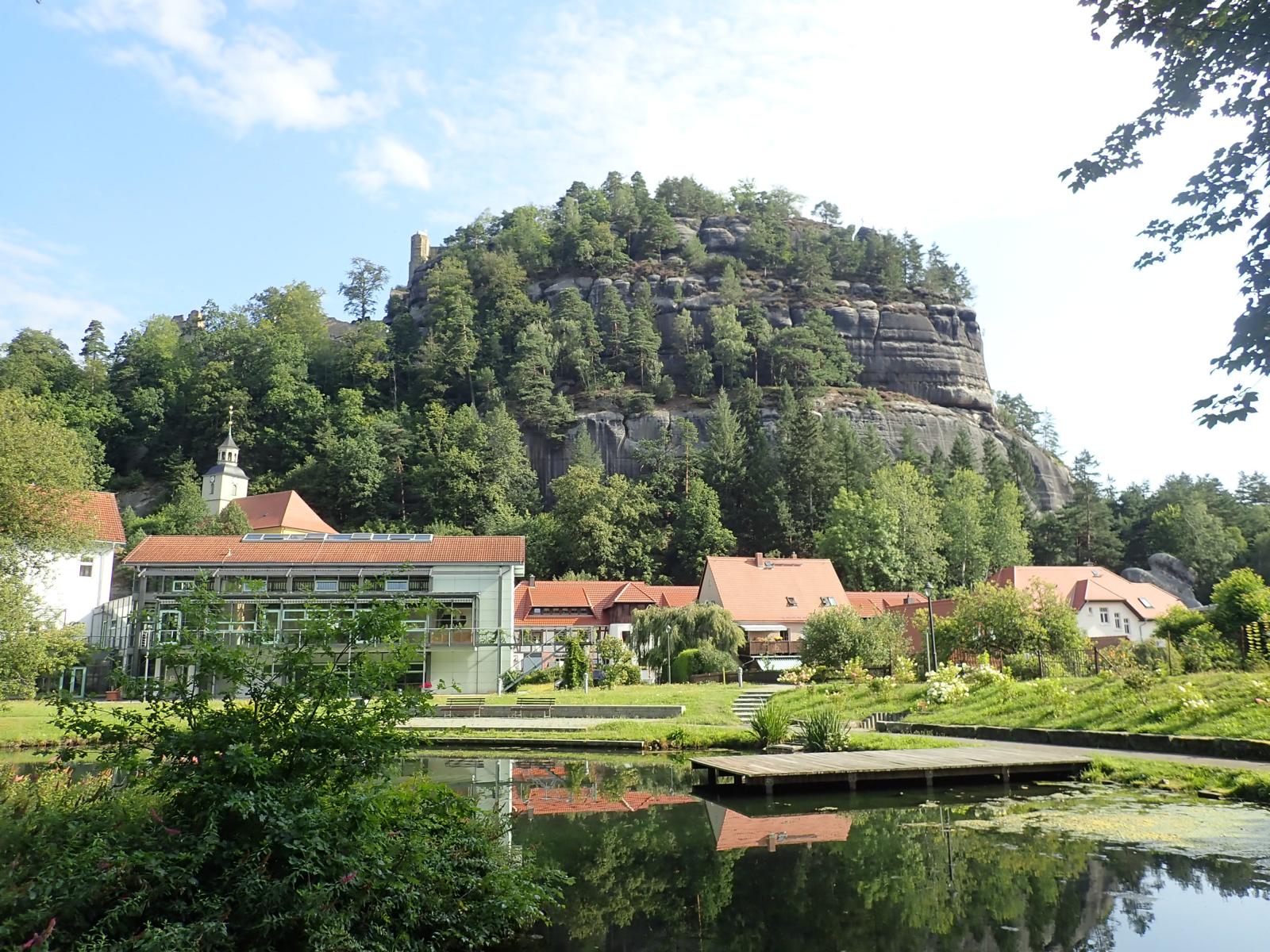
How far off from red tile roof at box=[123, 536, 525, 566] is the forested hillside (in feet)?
72.7

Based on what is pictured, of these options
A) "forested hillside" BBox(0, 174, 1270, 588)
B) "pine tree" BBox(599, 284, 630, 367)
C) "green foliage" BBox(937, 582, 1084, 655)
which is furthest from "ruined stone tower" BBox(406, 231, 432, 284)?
"green foliage" BBox(937, 582, 1084, 655)

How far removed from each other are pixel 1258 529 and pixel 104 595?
95.7 m

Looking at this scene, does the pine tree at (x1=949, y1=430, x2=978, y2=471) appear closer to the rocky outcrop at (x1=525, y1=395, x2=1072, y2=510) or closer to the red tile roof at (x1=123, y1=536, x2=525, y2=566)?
the rocky outcrop at (x1=525, y1=395, x2=1072, y2=510)

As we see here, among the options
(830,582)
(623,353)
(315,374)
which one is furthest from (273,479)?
(830,582)

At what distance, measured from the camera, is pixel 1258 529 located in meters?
85.8

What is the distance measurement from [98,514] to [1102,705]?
4903 centimetres

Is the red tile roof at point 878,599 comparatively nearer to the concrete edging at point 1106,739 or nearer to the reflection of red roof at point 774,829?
the concrete edging at point 1106,739

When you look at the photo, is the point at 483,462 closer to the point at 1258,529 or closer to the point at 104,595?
the point at 104,595

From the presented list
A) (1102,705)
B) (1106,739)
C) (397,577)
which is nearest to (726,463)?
(397,577)

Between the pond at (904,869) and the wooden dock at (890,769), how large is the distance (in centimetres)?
50

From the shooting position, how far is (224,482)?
3361 inches

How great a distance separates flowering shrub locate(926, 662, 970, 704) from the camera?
24.4 meters

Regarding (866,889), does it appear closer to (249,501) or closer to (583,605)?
(583,605)

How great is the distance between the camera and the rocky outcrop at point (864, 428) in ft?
307
